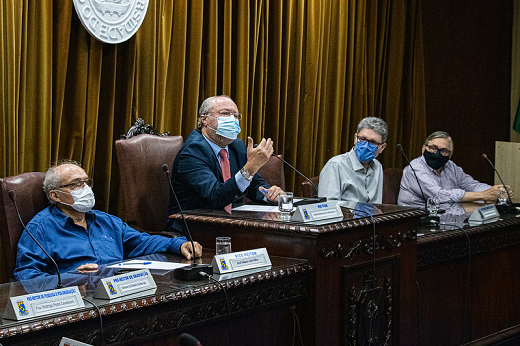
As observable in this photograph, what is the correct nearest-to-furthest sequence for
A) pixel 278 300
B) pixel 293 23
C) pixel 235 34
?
pixel 278 300 < pixel 235 34 < pixel 293 23

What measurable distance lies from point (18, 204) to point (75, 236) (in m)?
0.28

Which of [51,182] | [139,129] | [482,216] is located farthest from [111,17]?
[482,216]

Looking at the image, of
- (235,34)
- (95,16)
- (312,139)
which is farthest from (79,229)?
(312,139)

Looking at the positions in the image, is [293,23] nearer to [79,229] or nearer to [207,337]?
[79,229]

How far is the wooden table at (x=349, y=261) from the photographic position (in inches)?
93.5

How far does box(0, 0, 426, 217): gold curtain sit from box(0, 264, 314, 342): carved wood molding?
152 centimetres

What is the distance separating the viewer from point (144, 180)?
10.7ft

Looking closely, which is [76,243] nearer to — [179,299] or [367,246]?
[179,299]

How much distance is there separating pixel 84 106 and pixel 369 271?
174 centimetres

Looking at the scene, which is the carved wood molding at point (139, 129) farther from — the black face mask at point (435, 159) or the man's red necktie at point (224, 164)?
the black face mask at point (435, 159)

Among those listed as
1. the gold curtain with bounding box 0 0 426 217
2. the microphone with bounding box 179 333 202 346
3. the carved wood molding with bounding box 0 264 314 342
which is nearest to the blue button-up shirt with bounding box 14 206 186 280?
the carved wood molding with bounding box 0 264 314 342

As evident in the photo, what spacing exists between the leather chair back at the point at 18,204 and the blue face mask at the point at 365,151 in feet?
5.97

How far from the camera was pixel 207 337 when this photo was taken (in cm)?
208

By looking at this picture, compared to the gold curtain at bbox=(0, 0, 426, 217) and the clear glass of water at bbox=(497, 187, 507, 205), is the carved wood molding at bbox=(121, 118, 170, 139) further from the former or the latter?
the clear glass of water at bbox=(497, 187, 507, 205)
